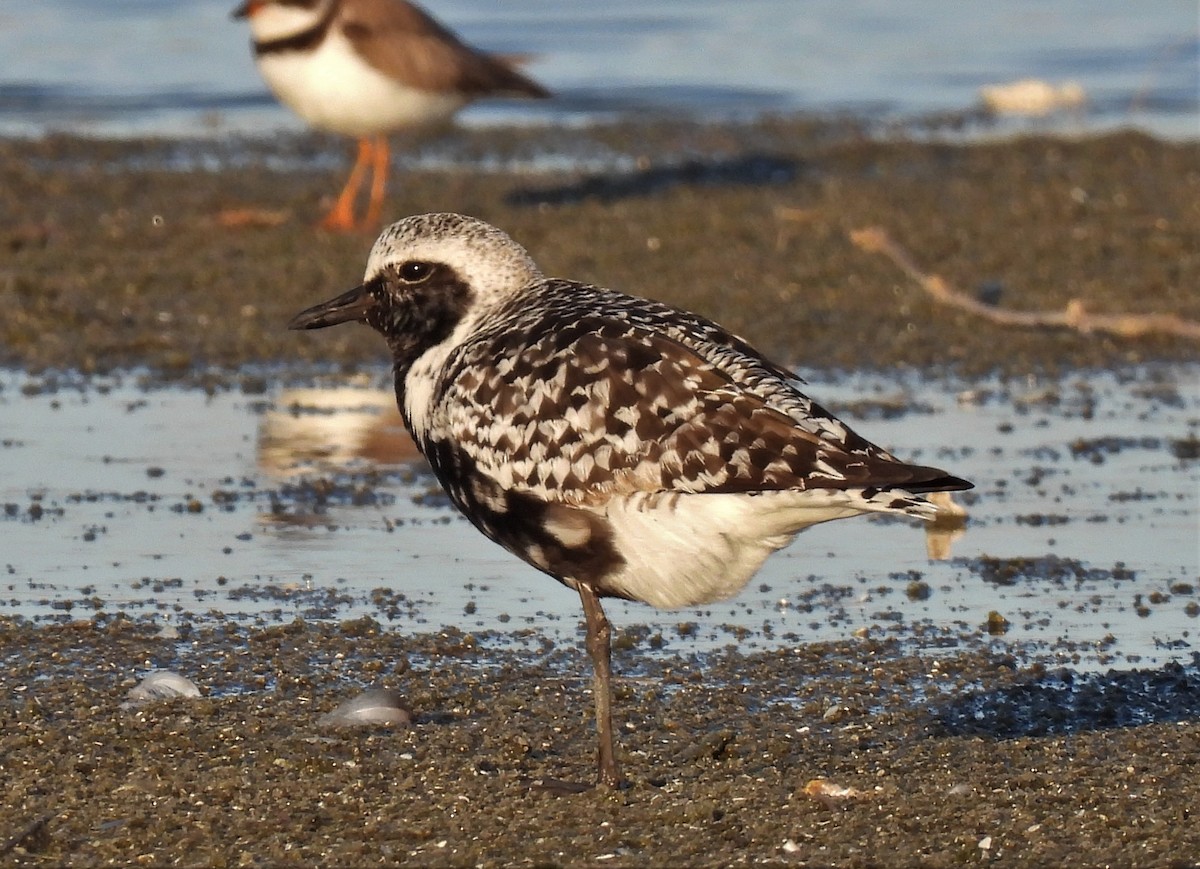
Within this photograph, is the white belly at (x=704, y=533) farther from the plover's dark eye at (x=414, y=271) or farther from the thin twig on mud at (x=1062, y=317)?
the thin twig on mud at (x=1062, y=317)

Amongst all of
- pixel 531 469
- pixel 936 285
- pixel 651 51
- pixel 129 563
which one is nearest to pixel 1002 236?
pixel 936 285

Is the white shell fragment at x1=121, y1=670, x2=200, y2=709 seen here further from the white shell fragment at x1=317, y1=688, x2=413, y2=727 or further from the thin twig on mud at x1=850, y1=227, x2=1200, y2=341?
the thin twig on mud at x1=850, y1=227, x2=1200, y2=341

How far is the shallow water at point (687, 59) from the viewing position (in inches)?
693

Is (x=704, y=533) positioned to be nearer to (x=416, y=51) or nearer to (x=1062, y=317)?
(x=1062, y=317)

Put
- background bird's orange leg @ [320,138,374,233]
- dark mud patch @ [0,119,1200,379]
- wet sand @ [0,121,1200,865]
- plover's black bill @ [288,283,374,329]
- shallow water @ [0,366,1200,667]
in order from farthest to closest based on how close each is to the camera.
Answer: background bird's orange leg @ [320,138,374,233] → dark mud patch @ [0,119,1200,379] → shallow water @ [0,366,1200,667] → plover's black bill @ [288,283,374,329] → wet sand @ [0,121,1200,865]

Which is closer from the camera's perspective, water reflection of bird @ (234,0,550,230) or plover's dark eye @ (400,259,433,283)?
plover's dark eye @ (400,259,433,283)

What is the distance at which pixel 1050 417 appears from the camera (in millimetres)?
8609

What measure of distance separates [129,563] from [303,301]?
4.02 m

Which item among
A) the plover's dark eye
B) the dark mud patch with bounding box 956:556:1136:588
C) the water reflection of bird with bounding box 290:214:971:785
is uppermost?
the plover's dark eye

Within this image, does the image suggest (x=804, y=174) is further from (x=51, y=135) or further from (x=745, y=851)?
(x=745, y=851)

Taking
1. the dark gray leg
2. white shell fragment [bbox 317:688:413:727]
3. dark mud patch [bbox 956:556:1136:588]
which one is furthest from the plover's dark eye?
dark mud patch [bbox 956:556:1136:588]

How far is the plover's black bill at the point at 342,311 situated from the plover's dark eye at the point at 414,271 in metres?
0.15

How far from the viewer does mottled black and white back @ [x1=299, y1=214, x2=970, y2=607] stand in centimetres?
472

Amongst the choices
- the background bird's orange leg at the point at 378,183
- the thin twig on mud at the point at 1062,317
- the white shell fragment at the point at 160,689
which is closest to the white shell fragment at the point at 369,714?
the white shell fragment at the point at 160,689
